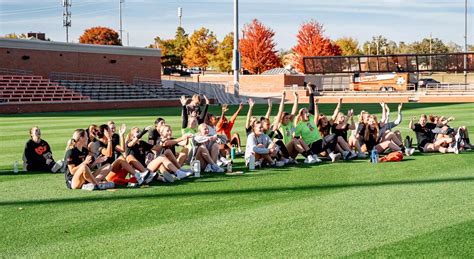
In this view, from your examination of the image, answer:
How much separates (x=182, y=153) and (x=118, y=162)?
1.93 m

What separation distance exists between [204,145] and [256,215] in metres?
4.58

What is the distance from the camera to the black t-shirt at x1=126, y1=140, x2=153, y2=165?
12156 mm

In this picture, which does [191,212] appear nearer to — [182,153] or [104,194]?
[104,194]

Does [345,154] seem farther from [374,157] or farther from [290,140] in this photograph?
[290,140]

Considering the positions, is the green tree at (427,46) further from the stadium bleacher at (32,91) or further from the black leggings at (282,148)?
the black leggings at (282,148)

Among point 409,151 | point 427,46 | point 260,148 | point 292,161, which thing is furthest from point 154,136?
→ point 427,46

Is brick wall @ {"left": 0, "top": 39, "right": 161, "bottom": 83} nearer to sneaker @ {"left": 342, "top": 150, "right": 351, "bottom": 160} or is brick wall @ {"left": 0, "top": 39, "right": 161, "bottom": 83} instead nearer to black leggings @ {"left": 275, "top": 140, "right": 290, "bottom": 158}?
black leggings @ {"left": 275, "top": 140, "right": 290, "bottom": 158}

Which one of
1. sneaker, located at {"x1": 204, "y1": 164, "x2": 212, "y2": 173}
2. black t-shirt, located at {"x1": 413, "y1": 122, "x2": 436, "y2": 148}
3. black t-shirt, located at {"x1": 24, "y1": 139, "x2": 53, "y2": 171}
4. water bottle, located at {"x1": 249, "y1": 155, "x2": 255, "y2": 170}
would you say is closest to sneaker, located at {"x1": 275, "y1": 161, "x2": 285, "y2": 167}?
water bottle, located at {"x1": 249, "y1": 155, "x2": 255, "y2": 170}

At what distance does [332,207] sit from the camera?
32.0 feet

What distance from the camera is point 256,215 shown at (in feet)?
30.4

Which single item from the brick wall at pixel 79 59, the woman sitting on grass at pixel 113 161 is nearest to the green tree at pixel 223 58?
the brick wall at pixel 79 59

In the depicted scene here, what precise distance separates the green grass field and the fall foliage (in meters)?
77.7

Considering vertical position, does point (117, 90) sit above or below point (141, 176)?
above

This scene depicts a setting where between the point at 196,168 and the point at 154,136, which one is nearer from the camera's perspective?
the point at 196,168
